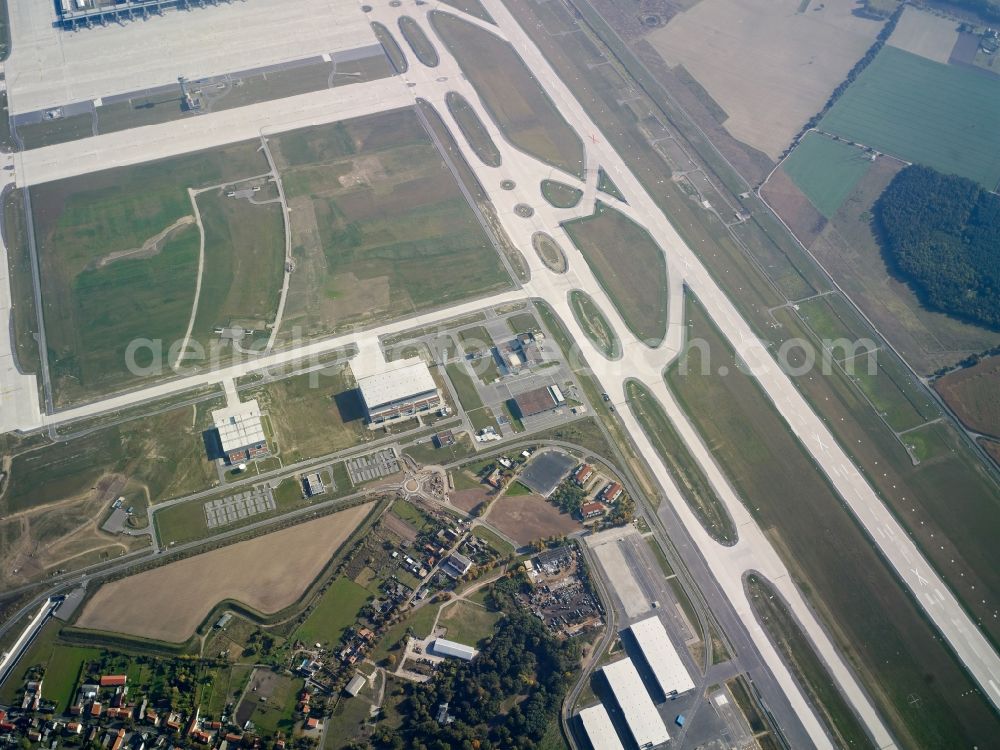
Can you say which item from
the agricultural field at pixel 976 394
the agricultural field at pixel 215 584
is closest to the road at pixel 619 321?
the agricultural field at pixel 976 394

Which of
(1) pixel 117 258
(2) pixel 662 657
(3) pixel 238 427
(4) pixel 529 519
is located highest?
(1) pixel 117 258

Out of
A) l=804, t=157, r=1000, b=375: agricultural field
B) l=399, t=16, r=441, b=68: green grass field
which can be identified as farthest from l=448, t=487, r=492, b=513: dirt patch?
l=399, t=16, r=441, b=68: green grass field

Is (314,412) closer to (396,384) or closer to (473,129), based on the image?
(396,384)

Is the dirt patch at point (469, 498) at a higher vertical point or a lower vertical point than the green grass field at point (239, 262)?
lower

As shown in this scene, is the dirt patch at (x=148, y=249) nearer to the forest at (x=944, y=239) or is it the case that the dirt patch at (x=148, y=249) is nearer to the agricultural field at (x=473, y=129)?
the agricultural field at (x=473, y=129)

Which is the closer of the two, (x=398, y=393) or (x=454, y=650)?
(x=454, y=650)

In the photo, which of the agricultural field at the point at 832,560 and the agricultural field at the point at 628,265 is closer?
the agricultural field at the point at 832,560

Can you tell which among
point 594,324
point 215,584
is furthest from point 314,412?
point 594,324

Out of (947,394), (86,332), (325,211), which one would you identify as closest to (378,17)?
(325,211)
